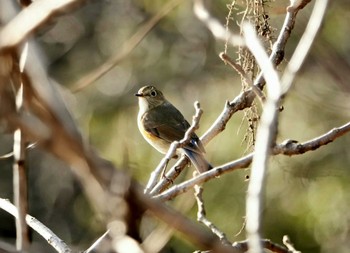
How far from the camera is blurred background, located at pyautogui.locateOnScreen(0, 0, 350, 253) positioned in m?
6.97

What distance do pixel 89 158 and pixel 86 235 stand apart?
25.3 ft

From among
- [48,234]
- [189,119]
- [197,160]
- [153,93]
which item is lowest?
[197,160]

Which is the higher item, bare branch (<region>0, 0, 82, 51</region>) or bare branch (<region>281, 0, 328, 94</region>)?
bare branch (<region>0, 0, 82, 51</region>)

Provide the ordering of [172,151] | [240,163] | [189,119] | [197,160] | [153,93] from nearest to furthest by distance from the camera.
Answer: [240,163]
[172,151]
[197,160]
[153,93]
[189,119]

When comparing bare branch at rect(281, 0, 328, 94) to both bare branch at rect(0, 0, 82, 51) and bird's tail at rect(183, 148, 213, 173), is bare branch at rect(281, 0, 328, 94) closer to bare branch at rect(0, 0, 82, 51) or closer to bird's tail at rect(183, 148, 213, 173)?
bare branch at rect(0, 0, 82, 51)

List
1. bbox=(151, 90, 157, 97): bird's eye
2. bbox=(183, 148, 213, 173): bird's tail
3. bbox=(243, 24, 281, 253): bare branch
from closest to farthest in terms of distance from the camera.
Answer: bbox=(243, 24, 281, 253): bare branch → bbox=(183, 148, 213, 173): bird's tail → bbox=(151, 90, 157, 97): bird's eye

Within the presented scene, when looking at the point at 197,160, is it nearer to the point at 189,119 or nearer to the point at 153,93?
the point at 153,93

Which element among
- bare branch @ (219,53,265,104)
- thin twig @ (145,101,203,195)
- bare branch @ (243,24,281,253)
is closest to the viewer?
bare branch @ (243,24,281,253)

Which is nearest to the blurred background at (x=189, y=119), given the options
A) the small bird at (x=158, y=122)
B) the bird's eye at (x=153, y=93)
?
the small bird at (x=158, y=122)

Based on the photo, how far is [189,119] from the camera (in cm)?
838

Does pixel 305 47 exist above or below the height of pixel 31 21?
below

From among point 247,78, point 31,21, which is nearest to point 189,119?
point 247,78

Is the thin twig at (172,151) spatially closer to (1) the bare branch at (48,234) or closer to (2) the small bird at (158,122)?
(1) the bare branch at (48,234)

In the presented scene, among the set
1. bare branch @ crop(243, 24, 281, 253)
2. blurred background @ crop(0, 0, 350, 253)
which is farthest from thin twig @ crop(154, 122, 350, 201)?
blurred background @ crop(0, 0, 350, 253)
